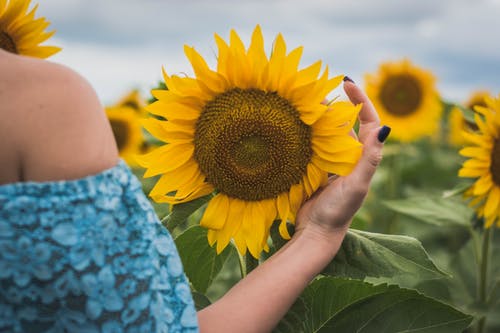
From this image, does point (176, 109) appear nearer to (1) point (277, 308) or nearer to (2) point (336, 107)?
(2) point (336, 107)

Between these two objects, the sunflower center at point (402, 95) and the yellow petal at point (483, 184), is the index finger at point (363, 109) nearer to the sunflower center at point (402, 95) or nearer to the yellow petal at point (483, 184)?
the yellow petal at point (483, 184)

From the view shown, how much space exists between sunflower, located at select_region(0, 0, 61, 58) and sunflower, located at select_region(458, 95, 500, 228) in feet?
4.48

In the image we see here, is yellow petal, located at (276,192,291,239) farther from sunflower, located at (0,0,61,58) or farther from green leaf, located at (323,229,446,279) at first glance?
sunflower, located at (0,0,61,58)

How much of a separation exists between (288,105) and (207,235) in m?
0.37

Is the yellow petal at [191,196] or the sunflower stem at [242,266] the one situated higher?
the yellow petal at [191,196]

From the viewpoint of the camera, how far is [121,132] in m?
5.25

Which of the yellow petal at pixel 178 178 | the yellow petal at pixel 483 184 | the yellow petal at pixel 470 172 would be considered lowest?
the yellow petal at pixel 483 184

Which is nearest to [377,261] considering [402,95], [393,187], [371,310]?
[371,310]

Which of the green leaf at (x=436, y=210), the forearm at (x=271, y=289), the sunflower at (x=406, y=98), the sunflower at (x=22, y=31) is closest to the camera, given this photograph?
the forearm at (x=271, y=289)

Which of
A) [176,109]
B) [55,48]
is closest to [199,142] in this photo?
[176,109]

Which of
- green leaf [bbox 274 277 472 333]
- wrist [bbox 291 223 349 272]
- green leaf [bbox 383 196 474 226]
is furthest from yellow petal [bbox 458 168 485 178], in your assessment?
wrist [bbox 291 223 349 272]

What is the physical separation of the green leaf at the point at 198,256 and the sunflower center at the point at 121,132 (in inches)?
142

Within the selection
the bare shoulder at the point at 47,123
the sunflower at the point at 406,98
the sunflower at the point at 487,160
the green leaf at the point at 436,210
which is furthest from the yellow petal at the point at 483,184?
the sunflower at the point at 406,98

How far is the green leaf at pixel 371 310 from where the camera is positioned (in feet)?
4.92
